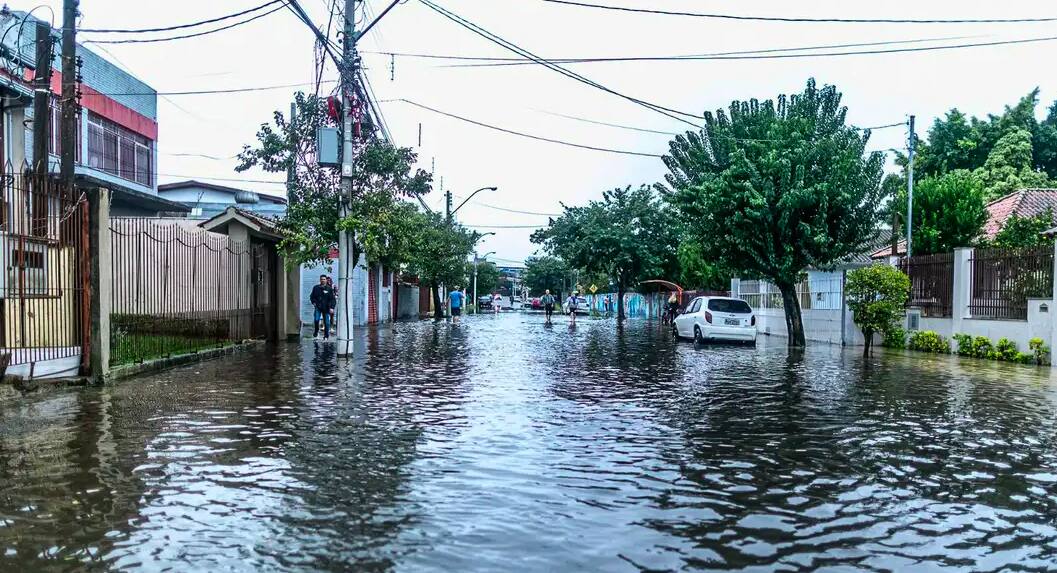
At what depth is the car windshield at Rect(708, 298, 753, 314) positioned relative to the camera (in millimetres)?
25219

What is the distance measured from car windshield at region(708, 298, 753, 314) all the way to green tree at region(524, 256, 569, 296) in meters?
88.2

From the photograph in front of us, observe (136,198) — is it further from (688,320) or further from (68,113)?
(688,320)

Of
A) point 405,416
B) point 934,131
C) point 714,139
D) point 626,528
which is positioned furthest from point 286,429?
point 934,131

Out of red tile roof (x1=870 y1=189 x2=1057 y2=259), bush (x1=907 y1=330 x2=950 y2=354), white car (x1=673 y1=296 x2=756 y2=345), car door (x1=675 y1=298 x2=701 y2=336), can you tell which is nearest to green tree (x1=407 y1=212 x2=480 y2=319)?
car door (x1=675 y1=298 x2=701 y2=336)

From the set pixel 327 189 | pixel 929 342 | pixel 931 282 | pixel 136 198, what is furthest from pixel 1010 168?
pixel 136 198

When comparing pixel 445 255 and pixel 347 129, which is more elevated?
pixel 347 129

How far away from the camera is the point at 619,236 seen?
49281 mm

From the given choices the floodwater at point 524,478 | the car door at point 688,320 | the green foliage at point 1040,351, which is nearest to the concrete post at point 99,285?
the floodwater at point 524,478

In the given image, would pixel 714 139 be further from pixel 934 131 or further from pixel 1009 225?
pixel 934 131

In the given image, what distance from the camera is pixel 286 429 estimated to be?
28.4 ft

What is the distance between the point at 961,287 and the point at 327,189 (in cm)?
1720

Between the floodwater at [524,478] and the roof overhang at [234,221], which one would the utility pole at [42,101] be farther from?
the roof overhang at [234,221]

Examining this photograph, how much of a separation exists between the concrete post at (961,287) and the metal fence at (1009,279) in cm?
14

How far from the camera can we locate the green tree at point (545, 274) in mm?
116812
